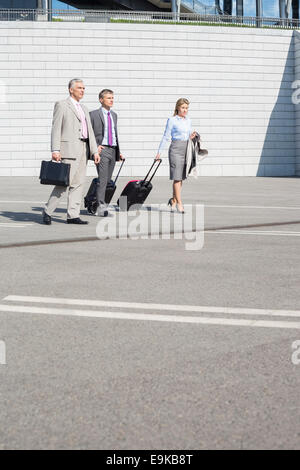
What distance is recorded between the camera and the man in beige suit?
390 inches

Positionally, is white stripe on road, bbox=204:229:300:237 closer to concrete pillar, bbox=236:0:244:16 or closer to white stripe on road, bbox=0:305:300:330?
white stripe on road, bbox=0:305:300:330

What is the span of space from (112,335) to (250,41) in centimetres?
2661

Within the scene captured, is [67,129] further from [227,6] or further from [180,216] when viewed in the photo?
[227,6]

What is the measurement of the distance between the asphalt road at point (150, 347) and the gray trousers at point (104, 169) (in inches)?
134

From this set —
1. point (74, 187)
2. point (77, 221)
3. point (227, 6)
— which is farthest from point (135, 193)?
point (227, 6)

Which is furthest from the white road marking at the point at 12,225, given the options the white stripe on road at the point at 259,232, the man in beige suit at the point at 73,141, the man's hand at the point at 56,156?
the white stripe on road at the point at 259,232

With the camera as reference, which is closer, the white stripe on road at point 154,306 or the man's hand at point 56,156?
the white stripe on road at point 154,306

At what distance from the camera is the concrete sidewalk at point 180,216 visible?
924cm

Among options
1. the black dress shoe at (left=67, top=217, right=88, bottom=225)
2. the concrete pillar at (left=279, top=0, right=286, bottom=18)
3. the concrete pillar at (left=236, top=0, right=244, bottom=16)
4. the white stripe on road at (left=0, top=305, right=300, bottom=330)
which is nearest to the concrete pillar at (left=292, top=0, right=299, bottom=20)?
the concrete pillar at (left=279, top=0, right=286, bottom=18)

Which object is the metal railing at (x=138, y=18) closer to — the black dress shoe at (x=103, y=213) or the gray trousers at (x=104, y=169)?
the gray trousers at (x=104, y=169)

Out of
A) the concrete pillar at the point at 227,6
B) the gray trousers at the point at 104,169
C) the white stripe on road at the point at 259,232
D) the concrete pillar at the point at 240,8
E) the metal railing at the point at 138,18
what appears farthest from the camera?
the concrete pillar at the point at 240,8

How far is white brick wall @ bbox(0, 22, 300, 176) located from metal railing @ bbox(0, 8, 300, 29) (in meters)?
0.45

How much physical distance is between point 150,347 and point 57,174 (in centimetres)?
610
